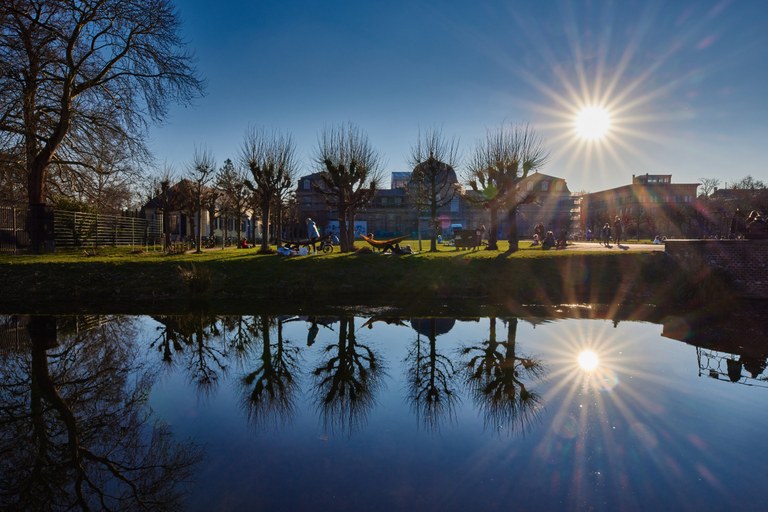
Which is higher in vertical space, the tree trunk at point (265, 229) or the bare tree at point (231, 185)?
the bare tree at point (231, 185)

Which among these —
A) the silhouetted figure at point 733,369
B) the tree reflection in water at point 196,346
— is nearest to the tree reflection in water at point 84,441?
the tree reflection in water at point 196,346

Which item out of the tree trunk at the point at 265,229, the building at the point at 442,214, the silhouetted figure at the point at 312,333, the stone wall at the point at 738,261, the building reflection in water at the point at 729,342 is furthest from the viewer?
the building at the point at 442,214

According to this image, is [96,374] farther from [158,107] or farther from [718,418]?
[158,107]

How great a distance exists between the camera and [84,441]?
3805 millimetres

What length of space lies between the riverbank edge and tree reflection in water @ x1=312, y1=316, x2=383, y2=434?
437 centimetres

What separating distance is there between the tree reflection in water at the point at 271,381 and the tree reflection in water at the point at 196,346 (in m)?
0.40

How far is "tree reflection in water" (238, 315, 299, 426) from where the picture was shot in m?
4.60

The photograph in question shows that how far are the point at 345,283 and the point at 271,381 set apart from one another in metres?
8.45

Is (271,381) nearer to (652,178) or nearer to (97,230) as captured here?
(97,230)

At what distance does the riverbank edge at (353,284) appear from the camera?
39.1ft

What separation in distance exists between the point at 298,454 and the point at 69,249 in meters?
22.7

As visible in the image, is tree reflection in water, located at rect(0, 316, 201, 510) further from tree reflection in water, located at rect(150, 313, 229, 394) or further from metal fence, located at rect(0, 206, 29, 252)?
metal fence, located at rect(0, 206, 29, 252)

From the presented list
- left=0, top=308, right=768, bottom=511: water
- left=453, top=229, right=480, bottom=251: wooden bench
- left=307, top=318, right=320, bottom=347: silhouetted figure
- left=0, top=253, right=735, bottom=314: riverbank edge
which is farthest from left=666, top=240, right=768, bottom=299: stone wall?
left=307, top=318, right=320, bottom=347: silhouetted figure

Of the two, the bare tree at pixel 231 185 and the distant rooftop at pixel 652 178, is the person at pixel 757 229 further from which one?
the distant rooftop at pixel 652 178
